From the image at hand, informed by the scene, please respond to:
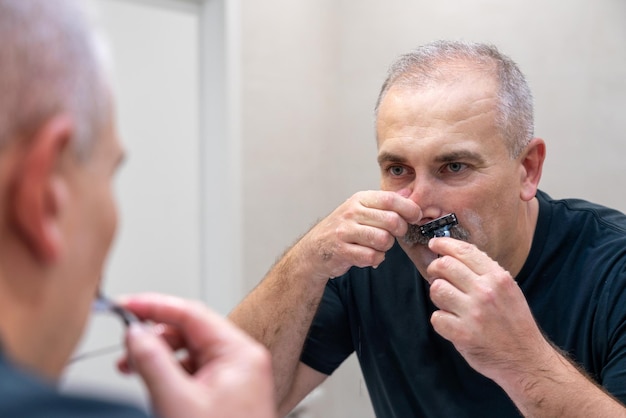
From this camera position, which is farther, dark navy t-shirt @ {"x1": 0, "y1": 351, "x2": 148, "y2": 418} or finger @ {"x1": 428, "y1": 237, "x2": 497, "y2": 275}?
finger @ {"x1": 428, "y1": 237, "x2": 497, "y2": 275}

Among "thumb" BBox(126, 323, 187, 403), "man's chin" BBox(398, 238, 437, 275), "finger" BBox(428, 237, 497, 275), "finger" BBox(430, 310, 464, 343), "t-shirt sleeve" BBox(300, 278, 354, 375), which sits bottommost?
"t-shirt sleeve" BBox(300, 278, 354, 375)

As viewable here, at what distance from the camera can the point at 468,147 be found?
51.3 inches

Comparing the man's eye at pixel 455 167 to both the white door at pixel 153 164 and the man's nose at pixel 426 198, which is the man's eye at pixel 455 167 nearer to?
the man's nose at pixel 426 198

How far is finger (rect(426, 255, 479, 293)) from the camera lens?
115cm

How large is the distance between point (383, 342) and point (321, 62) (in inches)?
60.7

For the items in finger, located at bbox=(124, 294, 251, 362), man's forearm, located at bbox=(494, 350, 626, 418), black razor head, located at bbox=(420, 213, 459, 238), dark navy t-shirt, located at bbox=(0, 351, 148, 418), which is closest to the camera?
dark navy t-shirt, located at bbox=(0, 351, 148, 418)

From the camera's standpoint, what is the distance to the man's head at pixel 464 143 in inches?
51.4

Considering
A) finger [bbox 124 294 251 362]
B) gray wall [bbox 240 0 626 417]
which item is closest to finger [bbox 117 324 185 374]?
finger [bbox 124 294 251 362]

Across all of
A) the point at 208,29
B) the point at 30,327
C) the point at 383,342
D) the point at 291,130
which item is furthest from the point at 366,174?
the point at 30,327

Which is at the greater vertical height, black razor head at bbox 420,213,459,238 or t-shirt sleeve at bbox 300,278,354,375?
black razor head at bbox 420,213,459,238

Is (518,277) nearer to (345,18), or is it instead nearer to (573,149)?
(573,149)

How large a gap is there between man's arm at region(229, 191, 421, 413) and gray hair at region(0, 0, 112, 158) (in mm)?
820

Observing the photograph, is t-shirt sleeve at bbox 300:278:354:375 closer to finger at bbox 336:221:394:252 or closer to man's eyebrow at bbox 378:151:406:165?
finger at bbox 336:221:394:252

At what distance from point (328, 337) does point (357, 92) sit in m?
1.47
